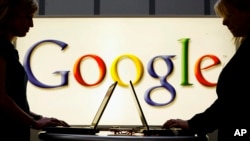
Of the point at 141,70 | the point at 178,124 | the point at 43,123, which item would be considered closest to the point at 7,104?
the point at 43,123

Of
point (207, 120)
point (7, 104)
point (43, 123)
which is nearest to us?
point (7, 104)

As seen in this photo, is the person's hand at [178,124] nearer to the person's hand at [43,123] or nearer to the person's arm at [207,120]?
the person's arm at [207,120]

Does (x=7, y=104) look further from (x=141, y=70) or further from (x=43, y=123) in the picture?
(x=141, y=70)

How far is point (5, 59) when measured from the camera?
7.14 feet

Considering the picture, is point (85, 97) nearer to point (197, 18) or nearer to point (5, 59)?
point (197, 18)

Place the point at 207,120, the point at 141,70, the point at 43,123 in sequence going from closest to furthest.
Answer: the point at 43,123 → the point at 207,120 → the point at 141,70

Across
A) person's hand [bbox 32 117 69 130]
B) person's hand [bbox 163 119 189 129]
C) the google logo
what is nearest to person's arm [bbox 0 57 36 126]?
person's hand [bbox 32 117 69 130]

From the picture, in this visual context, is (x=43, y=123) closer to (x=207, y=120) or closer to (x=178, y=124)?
(x=178, y=124)

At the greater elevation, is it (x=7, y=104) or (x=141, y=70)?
(x=7, y=104)

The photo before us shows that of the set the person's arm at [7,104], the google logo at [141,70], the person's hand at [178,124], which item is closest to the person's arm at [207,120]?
the person's hand at [178,124]

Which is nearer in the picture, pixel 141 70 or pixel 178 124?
pixel 178 124

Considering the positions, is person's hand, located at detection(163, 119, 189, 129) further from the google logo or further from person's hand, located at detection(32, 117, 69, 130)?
the google logo

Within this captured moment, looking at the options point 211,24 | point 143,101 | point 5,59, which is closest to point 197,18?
point 211,24

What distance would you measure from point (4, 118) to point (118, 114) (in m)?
2.25
